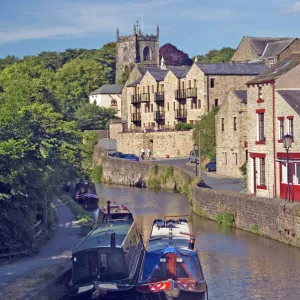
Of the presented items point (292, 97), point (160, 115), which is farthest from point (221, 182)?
point (160, 115)

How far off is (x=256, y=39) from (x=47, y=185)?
202 ft

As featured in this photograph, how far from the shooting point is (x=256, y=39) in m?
91.8

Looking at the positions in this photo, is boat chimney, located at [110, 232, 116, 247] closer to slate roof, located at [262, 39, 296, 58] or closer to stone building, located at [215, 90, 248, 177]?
stone building, located at [215, 90, 248, 177]

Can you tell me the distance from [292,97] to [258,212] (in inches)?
270

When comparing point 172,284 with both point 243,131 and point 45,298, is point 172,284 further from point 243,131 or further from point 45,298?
point 243,131

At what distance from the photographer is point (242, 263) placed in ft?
111

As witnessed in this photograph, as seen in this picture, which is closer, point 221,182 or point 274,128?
point 274,128

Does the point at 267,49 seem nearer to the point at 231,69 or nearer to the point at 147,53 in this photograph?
the point at 231,69

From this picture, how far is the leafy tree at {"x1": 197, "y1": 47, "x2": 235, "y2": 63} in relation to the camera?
139 m

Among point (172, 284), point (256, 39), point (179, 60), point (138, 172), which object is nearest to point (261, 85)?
point (172, 284)

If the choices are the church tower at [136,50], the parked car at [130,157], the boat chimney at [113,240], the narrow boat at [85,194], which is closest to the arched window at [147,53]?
the church tower at [136,50]

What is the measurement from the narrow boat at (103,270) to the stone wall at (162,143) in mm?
51370

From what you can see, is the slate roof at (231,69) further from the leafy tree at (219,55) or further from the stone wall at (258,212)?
the leafy tree at (219,55)

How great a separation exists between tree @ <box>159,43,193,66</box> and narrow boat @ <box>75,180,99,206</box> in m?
91.2
